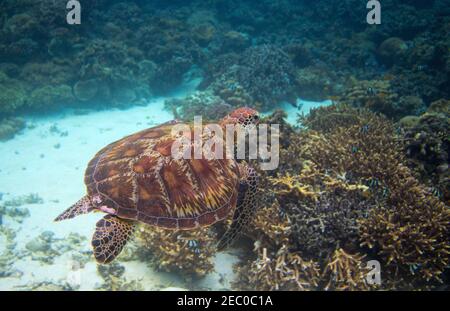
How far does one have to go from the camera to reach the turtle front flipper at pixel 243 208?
161 inches

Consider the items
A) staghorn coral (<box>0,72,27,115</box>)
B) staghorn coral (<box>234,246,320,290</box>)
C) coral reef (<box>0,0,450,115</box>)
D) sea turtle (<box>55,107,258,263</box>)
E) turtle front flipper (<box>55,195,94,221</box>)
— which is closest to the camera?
sea turtle (<box>55,107,258,263</box>)

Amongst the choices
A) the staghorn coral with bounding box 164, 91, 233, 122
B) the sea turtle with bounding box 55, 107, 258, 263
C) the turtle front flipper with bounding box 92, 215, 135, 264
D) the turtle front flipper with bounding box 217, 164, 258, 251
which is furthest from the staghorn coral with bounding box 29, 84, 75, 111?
the turtle front flipper with bounding box 217, 164, 258, 251

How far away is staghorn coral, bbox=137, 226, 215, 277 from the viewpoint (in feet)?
14.8

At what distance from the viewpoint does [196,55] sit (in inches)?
613

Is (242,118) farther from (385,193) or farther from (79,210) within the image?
(79,210)

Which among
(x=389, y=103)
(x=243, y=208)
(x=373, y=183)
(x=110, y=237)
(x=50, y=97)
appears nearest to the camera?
(x=110, y=237)

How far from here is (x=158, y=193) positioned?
Answer: 3.84 m

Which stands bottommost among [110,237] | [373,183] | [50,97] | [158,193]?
[110,237]

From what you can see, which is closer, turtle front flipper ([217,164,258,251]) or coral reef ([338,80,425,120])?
turtle front flipper ([217,164,258,251])

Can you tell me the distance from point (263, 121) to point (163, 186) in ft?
10.8

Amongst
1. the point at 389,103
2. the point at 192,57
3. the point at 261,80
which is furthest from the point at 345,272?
the point at 192,57

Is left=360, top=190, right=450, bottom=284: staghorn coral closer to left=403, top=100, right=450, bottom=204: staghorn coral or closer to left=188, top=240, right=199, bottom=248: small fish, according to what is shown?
left=403, top=100, right=450, bottom=204: staghorn coral

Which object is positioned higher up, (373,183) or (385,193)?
(373,183)
